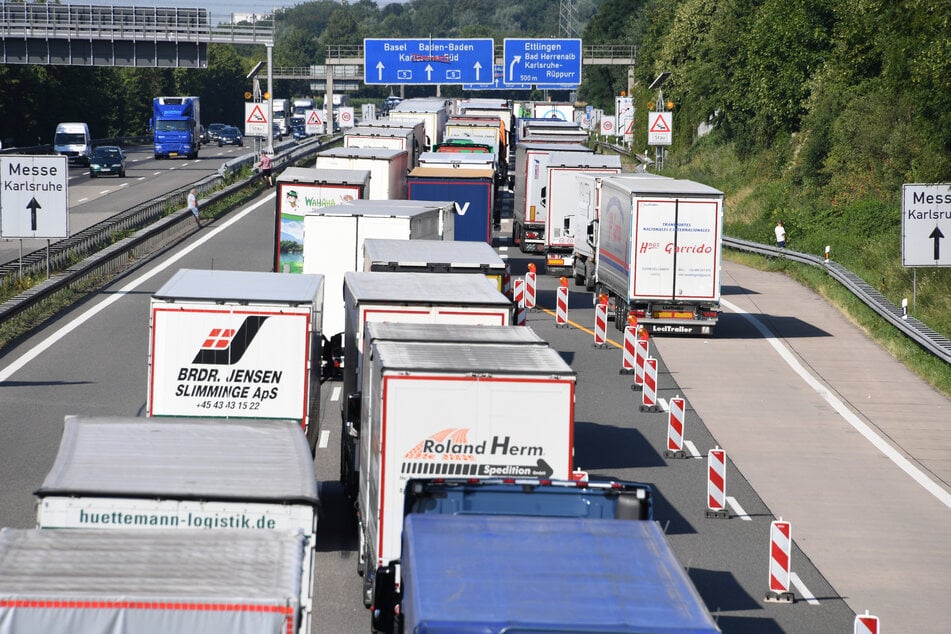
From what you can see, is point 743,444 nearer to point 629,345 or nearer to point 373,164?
point 629,345

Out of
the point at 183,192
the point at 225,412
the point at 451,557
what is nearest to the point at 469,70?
the point at 183,192

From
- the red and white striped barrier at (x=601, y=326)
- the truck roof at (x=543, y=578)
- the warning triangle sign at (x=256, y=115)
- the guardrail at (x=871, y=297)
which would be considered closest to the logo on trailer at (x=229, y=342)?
the truck roof at (x=543, y=578)

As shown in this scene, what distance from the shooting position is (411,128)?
55.2 metres

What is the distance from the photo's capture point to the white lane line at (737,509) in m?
16.8

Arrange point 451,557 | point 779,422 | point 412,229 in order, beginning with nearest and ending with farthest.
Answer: point 451,557 → point 779,422 → point 412,229

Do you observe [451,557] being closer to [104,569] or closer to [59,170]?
[104,569]

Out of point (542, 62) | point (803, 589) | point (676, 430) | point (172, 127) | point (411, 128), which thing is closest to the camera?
point (803, 589)

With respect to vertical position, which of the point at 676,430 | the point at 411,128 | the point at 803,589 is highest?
the point at 411,128

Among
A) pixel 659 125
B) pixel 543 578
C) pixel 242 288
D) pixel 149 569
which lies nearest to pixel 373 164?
pixel 659 125

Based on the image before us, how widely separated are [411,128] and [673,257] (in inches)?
1073

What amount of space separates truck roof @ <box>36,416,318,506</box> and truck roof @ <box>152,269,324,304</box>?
14.1ft

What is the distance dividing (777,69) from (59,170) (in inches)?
1447

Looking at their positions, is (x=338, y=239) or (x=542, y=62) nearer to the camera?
(x=338, y=239)

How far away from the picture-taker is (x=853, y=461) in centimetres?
1991
